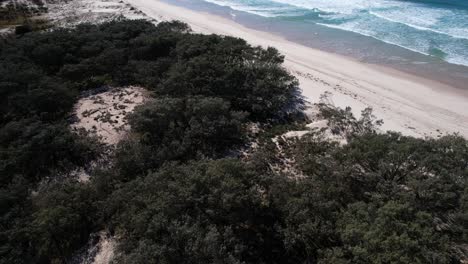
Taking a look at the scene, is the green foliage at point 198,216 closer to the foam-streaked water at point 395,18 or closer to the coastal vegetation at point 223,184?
the coastal vegetation at point 223,184

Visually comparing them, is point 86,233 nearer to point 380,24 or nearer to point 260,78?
point 260,78

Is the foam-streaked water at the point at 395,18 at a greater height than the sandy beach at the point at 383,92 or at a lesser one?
greater

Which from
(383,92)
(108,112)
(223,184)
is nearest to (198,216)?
(223,184)

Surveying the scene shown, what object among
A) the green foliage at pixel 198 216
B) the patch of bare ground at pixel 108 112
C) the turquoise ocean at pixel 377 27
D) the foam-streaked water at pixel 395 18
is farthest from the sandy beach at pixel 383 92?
the patch of bare ground at pixel 108 112

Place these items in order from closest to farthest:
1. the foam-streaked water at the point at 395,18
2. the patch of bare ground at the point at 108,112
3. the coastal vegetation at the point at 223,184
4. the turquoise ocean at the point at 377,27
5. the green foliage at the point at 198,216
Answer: the green foliage at the point at 198,216
the coastal vegetation at the point at 223,184
the patch of bare ground at the point at 108,112
the turquoise ocean at the point at 377,27
the foam-streaked water at the point at 395,18

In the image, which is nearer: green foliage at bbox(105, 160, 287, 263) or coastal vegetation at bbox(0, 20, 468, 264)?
green foliage at bbox(105, 160, 287, 263)

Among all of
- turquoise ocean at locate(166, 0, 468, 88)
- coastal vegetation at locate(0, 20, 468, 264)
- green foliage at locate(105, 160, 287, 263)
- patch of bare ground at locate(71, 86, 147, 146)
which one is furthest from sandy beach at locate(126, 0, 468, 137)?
patch of bare ground at locate(71, 86, 147, 146)

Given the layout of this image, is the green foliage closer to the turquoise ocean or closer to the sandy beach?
the sandy beach

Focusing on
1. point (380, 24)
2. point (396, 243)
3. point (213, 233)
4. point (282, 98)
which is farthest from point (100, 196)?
point (380, 24)
